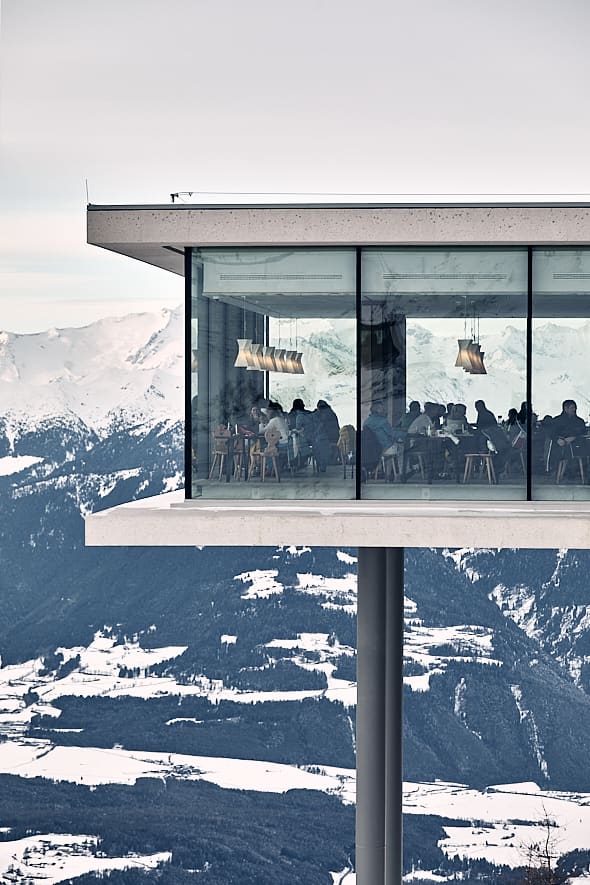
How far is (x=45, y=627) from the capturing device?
232 feet

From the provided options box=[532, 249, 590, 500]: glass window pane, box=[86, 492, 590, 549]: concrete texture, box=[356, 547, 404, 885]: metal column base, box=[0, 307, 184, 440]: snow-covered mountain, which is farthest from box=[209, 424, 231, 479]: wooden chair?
box=[0, 307, 184, 440]: snow-covered mountain

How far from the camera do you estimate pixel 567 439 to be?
611 inches

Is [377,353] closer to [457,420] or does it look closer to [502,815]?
[457,420]

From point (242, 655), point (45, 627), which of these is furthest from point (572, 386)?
point (45, 627)

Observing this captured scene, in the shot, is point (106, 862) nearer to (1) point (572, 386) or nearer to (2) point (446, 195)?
(2) point (446, 195)

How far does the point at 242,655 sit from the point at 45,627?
1151 cm

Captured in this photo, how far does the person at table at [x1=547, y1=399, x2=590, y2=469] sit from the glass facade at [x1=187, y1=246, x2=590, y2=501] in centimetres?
1

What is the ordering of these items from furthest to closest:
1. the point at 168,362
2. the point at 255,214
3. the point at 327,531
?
the point at 168,362, the point at 255,214, the point at 327,531

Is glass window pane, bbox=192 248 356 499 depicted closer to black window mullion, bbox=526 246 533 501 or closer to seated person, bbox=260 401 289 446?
seated person, bbox=260 401 289 446

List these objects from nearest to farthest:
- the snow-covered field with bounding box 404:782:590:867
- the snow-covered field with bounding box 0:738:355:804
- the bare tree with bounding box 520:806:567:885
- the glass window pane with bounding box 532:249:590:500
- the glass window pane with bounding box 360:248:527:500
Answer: the glass window pane with bounding box 532:249:590:500 → the glass window pane with bounding box 360:248:527:500 → the bare tree with bounding box 520:806:567:885 → the snow-covered field with bounding box 404:782:590:867 → the snow-covered field with bounding box 0:738:355:804

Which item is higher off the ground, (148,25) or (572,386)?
(148,25)

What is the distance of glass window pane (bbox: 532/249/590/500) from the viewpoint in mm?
15344

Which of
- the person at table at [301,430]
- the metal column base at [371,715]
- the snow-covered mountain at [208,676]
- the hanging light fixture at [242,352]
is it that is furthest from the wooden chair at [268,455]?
the snow-covered mountain at [208,676]

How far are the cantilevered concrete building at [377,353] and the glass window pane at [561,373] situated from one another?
0.02 meters
